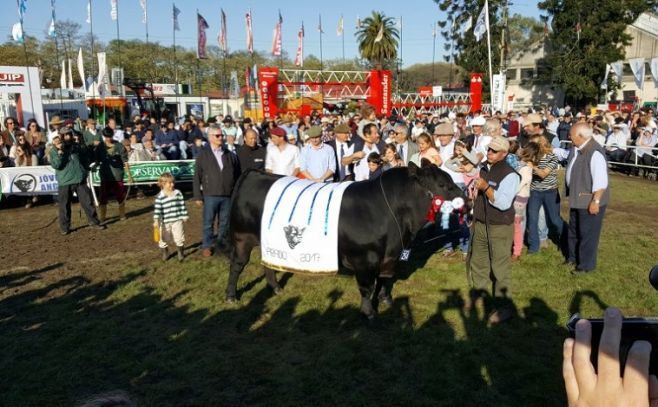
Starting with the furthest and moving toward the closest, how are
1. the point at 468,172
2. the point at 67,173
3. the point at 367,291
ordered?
1. the point at 67,173
2. the point at 468,172
3. the point at 367,291

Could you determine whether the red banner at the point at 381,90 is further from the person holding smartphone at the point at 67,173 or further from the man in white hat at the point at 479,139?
the person holding smartphone at the point at 67,173

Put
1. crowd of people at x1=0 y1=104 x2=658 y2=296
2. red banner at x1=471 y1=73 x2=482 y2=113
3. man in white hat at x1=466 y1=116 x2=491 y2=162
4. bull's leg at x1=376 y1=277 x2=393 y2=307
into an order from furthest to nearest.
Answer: red banner at x1=471 y1=73 x2=482 y2=113 → man in white hat at x1=466 y1=116 x2=491 y2=162 → bull's leg at x1=376 y1=277 x2=393 y2=307 → crowd of people at x1=0 y1=104 x2=658 y2=296

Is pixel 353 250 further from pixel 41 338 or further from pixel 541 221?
pixel 541 221

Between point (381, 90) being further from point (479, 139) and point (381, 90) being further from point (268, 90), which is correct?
point (479, 139)

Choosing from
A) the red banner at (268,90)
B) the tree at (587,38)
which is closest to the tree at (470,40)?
the tree at (587,38)

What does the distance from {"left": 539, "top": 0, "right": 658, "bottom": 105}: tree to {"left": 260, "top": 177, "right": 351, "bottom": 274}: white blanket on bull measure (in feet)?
139

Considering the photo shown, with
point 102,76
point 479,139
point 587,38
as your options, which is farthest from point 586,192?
point 587,38

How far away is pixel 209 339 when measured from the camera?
4898 millimetres

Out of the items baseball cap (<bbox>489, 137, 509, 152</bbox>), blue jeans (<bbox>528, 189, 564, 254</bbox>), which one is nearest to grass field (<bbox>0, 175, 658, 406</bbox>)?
blue jeans (<bbox>528, 189, 564, 254</bbox>)

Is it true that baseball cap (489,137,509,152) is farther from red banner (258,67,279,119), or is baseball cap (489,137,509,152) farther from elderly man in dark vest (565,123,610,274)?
red banner (258,67,279,119)

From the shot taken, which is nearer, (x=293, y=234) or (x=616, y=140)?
(x=293, y=234)

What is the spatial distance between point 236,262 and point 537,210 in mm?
4440

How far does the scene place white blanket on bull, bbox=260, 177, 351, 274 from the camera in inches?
197

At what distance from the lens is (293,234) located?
5.09m
